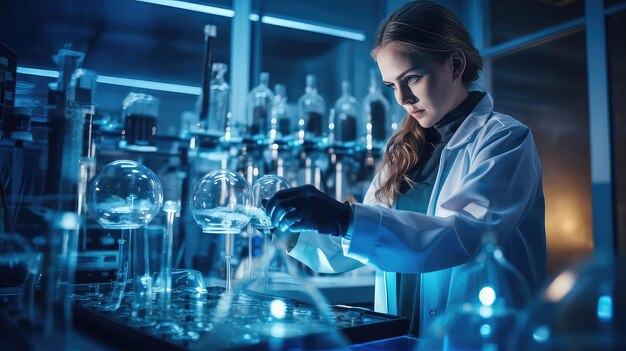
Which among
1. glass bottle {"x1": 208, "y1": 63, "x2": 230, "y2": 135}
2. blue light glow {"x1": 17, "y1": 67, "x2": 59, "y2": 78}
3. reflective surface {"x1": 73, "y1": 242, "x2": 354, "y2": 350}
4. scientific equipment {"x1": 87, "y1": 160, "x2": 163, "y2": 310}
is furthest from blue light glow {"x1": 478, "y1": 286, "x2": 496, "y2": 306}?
blue light glow {"x1": 17, "y1": 67, "x2": 59, "y2": 78}

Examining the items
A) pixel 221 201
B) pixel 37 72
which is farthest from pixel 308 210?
pixel 37 72

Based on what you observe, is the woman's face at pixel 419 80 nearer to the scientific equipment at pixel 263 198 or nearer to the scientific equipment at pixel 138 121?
the scientific equipment at pixel 263 198

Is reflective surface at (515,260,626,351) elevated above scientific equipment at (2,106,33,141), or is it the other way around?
scientific equipment at (2,106,33,141)

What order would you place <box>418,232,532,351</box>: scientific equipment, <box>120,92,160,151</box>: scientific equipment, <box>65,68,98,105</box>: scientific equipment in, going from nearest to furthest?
<box>418,232,532,351</box>: scientific equipment, <box>65,68,98,105</box>: scientific equipment, <box>120,92,160,151</box>: scientific equipment

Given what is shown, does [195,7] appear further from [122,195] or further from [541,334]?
[541,334]

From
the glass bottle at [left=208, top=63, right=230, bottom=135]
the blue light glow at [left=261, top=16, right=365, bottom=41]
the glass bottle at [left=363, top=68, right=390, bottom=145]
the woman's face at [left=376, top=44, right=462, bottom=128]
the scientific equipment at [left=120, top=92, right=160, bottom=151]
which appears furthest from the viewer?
the blue light glow at [left=261, top=16, right=365, bottom=41]

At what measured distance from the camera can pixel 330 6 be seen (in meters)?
3.96

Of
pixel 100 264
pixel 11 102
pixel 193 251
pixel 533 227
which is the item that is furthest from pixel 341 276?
pixel 11 102

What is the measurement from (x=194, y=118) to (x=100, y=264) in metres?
1.20

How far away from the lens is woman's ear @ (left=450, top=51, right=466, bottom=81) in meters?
1.58

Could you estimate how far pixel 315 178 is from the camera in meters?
3.21

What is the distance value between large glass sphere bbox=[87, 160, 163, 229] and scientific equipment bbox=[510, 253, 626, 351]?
87 cm

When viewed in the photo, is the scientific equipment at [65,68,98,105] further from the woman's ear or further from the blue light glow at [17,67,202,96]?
the woman's ear

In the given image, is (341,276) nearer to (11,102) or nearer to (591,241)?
(591,241)
